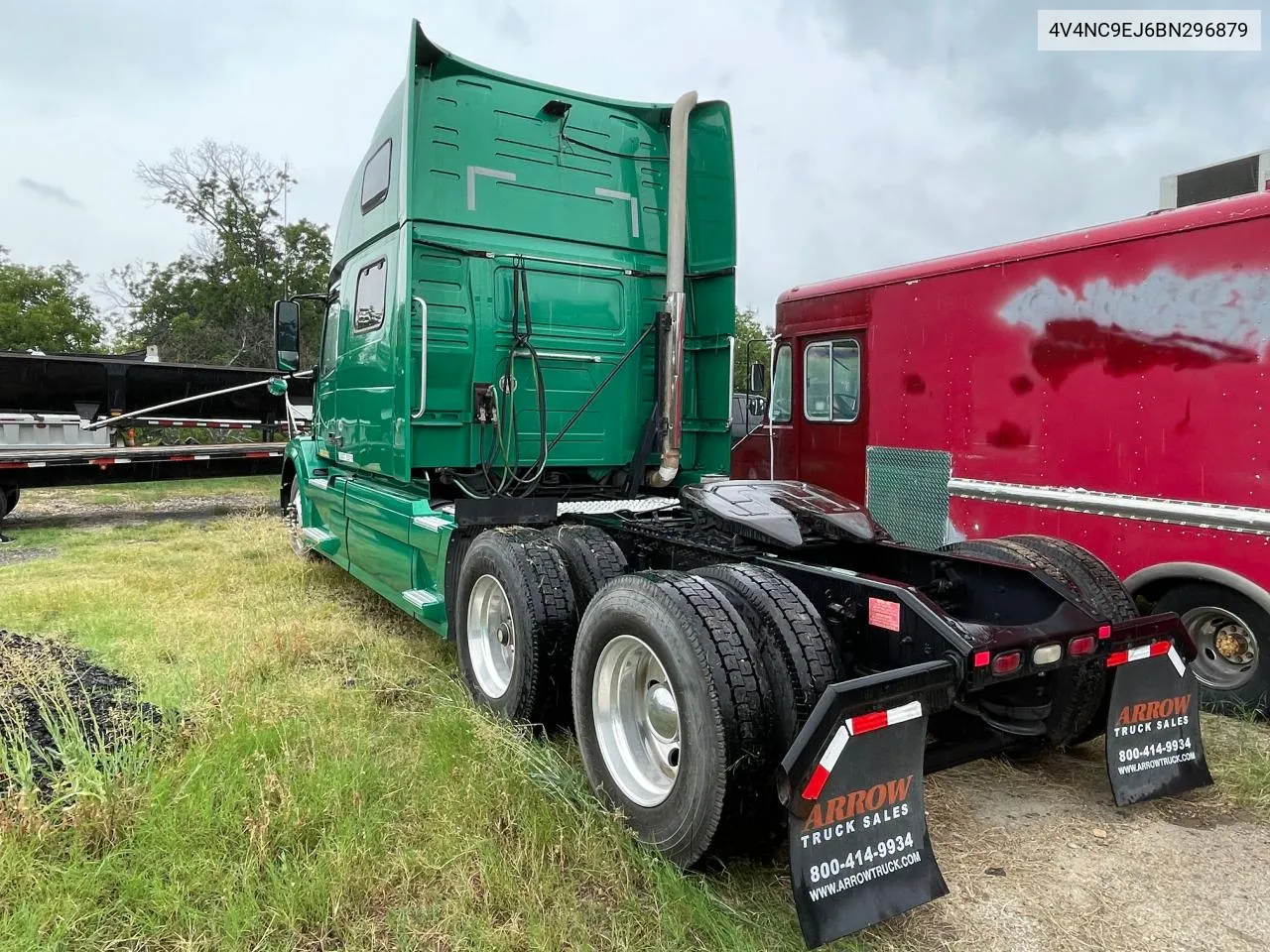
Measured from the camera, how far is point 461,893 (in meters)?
2.35

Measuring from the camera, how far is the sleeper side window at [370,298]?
195 inches

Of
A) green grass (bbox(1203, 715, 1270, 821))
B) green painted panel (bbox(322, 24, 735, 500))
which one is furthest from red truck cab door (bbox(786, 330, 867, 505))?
green grass (bbox(1203, 715, 1270, 821))

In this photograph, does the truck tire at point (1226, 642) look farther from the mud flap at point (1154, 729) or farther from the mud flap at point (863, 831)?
the mud flap at point (863, 831)

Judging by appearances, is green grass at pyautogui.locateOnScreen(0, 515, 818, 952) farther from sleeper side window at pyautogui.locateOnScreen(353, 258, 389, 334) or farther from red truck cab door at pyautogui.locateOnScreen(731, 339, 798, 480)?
red truck cab door at pyautogui.locateOnScreen(731, 339, 798, 480)

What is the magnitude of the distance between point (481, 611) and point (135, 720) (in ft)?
4.71

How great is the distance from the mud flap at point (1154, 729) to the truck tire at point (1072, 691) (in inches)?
5.1

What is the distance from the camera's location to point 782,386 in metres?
7.13

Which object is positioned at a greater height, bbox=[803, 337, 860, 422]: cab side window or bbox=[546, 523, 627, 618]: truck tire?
bbox=[803, 337, 860, 422]: cab side window

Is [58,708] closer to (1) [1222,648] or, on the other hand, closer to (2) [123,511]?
(1) [1222,648]

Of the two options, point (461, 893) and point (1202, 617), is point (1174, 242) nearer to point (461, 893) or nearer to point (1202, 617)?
point (1202, 617)

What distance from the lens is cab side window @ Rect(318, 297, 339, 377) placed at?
6.20 m

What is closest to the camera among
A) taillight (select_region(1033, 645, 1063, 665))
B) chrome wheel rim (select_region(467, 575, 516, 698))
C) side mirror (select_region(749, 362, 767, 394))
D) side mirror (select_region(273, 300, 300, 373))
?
taillight (select_region(1033, 645, 1063, 665))

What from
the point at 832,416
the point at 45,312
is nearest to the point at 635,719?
the point at 832,416

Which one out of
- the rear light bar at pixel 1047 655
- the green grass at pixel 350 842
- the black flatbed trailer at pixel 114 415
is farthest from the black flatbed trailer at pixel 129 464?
the rear light bar at pixel 1047 655
